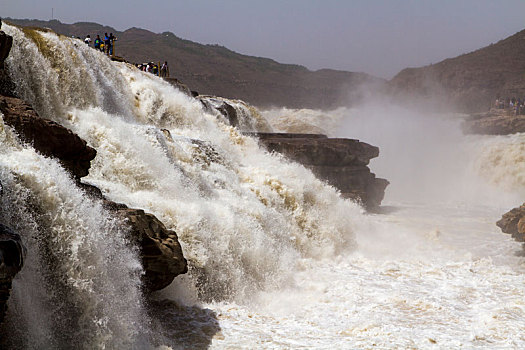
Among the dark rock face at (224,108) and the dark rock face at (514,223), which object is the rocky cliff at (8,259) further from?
the dark rock face at (224,108)

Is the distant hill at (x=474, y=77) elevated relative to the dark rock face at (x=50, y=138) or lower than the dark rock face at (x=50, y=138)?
elevated

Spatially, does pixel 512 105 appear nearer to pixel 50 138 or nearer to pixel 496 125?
pixel 496 125

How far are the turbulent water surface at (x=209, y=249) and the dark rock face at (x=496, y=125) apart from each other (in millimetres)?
13471

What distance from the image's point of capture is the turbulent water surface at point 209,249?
174 inches

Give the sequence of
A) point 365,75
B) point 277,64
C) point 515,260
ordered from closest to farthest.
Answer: point 515,260 < point 365,75 < point 277,64

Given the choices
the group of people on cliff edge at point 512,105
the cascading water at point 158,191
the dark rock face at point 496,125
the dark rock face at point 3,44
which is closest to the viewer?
the cascading water at point 158,191

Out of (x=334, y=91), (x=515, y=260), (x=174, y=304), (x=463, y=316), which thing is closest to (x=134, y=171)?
(x=174, y=304)

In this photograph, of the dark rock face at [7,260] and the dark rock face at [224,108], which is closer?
the dark rock face at [7,260]

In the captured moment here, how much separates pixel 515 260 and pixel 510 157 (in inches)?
515

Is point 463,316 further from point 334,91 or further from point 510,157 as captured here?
point 334,91

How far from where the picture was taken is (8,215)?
13.6 ft

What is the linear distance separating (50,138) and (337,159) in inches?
485

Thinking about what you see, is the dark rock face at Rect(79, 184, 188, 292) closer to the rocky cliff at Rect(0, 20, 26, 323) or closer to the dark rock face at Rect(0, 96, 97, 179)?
the dark rock face at Rect(0, 96, 97, 179)

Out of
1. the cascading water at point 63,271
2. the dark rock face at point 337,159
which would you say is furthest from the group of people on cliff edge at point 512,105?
the cascading water at point 63,271
